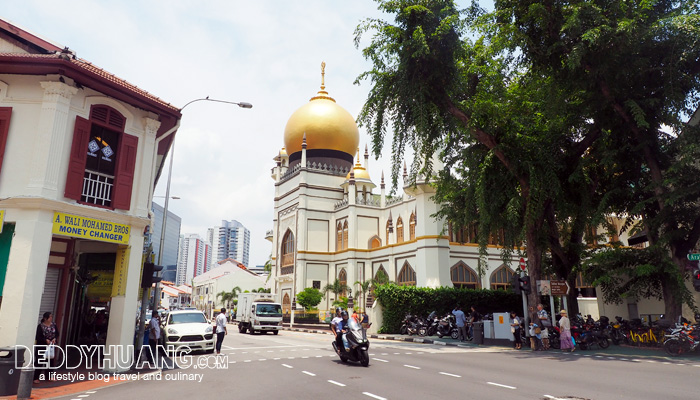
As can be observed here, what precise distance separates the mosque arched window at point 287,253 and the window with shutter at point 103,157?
30.9 meters

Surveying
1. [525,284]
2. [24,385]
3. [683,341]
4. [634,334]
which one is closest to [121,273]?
[24,385]

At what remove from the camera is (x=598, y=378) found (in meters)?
9.33

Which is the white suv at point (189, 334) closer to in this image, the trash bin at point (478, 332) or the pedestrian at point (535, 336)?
the trash bin at point (478, 332)

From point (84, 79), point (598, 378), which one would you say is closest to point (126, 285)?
point (84, 79)

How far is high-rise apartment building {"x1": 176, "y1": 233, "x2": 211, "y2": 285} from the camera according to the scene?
170m

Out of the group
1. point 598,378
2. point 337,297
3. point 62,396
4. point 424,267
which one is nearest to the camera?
point 62,396

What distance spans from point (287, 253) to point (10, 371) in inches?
1404

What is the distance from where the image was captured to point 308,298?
37.6 meters

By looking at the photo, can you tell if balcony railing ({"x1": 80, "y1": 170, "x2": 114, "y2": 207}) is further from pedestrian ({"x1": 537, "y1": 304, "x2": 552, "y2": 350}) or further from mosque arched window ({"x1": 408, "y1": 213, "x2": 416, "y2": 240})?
mosque arched window ({"x1": 408, "y1": 213, "x2": 416, "y2": 240})

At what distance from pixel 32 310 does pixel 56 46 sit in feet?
25.8

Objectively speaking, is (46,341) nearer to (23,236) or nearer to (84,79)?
(23,236)

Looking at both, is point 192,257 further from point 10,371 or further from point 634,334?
point 10,371

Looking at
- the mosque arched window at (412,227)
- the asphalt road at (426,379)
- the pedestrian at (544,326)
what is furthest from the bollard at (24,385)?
the mosque arched window at (412,227)

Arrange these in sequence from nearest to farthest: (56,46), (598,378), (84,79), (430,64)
Answer: (598,378)
(84,79)
(56,46)
(430,64)
